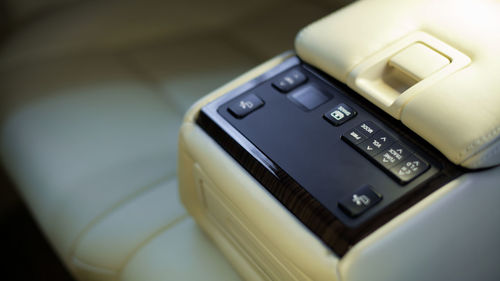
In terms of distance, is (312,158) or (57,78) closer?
(312,158)

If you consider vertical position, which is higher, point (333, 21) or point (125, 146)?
point (333, 21)

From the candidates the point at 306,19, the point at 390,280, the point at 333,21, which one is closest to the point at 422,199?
the point at 390,280

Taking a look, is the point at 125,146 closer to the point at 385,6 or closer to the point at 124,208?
the point at 124,208

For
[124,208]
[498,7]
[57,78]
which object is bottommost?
[124,208]

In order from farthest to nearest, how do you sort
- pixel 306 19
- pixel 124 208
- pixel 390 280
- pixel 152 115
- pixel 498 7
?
pixel 306 19
pixel 152 115
pixel 124 208
pixel 498 7
pixel 390 280

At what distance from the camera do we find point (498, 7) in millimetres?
559

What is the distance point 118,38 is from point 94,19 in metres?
0.07

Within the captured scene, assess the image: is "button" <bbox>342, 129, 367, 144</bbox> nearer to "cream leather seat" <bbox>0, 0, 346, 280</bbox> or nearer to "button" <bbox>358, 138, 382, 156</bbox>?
"button" <bbox>358, 138, 382, 156</bbox>

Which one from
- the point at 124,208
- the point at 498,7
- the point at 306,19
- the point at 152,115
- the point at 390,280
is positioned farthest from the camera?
the point at 306,19

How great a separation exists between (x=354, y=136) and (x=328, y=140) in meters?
0.03

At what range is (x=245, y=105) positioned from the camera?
558 millimetres

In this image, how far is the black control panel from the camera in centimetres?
46

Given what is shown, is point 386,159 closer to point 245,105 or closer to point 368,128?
point 368,128

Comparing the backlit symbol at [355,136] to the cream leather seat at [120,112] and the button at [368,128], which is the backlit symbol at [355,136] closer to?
the button at [368,128]
